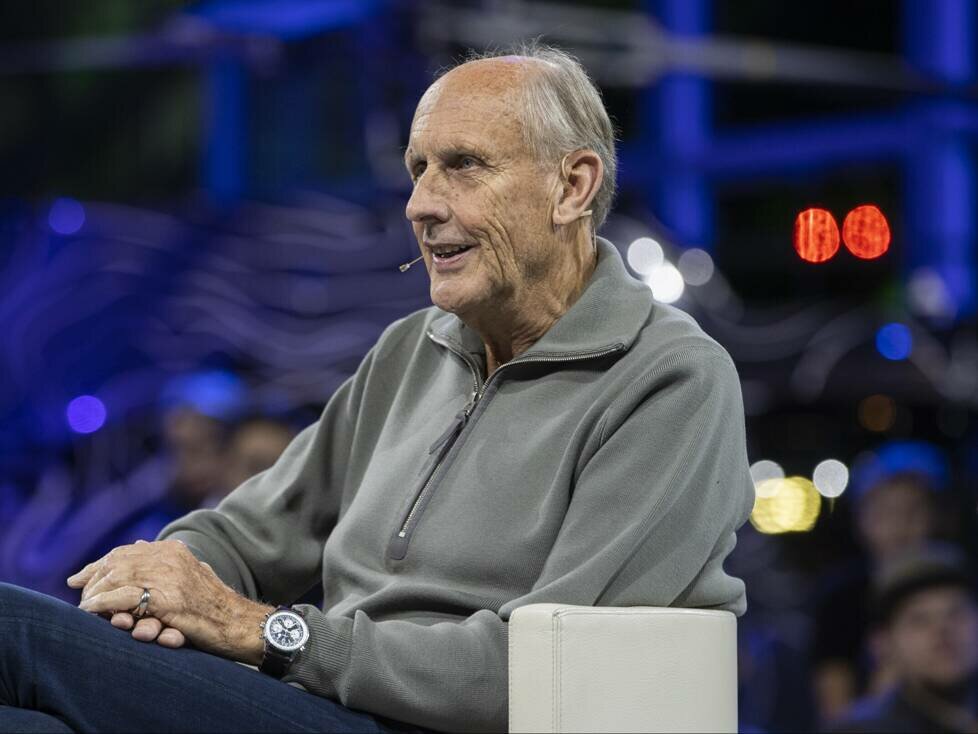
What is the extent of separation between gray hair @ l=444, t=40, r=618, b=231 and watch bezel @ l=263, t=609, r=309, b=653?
2.48 feet

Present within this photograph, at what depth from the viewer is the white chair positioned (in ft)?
5.32

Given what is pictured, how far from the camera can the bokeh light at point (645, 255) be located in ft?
17.3

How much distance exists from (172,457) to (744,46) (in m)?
4.27

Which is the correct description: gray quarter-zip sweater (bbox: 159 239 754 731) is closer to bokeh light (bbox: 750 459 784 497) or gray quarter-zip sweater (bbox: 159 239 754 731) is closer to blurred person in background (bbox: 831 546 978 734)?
blurred person in background (bbox: 831 546 978 734)

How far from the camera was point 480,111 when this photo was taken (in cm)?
208

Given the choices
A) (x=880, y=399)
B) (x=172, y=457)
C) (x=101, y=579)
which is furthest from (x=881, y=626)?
(x=101, y=579)

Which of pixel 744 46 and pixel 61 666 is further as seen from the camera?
pixel 744 46

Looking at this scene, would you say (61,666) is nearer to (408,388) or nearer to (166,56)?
(408,388)

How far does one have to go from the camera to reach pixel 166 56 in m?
8.59

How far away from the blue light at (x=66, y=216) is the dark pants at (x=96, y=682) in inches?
176

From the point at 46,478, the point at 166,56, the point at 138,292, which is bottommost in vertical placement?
the point at 46,478

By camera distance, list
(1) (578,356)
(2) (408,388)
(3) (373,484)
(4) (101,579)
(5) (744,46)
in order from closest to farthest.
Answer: (4) (101,579), (1) (578,356), (3) (373,484), (2) (408,388), (5) (744,46)

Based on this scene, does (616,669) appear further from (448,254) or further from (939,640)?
(939,640)

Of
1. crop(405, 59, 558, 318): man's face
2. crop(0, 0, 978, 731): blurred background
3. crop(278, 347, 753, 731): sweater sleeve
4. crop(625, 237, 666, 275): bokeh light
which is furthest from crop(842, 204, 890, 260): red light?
crop(278, 347, 753, 731): sweater sleeve
